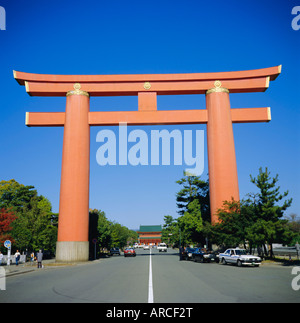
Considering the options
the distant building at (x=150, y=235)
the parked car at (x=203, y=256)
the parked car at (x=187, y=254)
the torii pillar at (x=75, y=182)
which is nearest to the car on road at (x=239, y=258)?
the parked car at (x=203, y=256)

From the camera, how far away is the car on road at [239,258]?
2277 centimetres

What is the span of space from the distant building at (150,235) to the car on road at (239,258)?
11833 cm

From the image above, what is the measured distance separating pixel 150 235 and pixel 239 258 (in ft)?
408

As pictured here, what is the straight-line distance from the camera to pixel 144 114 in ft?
115

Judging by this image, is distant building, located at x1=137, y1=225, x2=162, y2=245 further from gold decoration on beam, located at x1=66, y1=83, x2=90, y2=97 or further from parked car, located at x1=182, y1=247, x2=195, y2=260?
gold decoration on beam, located at x1=66, y1=83, x2=90, y2=97

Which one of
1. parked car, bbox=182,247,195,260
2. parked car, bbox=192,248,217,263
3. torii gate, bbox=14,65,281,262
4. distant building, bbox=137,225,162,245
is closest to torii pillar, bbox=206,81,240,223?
torii gate, bbox=14,65,281,262

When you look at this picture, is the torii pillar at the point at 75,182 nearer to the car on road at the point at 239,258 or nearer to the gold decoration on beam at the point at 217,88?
the gold decoration on beam at the point at 217,88

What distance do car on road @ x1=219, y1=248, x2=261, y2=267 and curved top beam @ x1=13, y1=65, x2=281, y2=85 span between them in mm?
19755

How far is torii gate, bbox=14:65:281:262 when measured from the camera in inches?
1348

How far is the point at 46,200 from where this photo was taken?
2566 inches

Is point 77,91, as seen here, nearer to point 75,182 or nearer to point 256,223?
point 75,182

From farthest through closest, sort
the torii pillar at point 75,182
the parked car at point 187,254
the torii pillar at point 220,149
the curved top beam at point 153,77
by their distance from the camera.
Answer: the curved top beam at point 153,77 → the torii pillar at point 220,149 → the parked car at point 187,254 → the torii pillar at point 75,182
